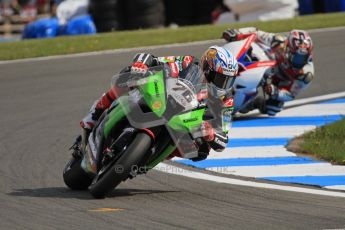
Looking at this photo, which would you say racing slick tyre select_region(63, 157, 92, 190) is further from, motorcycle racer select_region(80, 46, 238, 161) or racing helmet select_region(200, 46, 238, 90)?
racing helmet select_region(200, 46, 238, 90)

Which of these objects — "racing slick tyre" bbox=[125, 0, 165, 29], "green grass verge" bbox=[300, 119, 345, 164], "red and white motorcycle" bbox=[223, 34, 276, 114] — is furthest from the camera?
"racing slick tyre" bbox=[125, 0, 165, 29]

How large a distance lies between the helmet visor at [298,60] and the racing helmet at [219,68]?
4838 millimetres

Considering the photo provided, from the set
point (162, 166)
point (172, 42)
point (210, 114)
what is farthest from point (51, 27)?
point (210, 114)

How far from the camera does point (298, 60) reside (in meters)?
13.0

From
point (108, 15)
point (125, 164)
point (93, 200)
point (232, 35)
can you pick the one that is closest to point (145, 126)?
point (125, 164)

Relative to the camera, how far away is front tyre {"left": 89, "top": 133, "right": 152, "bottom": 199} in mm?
7535

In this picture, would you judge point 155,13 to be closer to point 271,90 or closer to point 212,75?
point 271,90

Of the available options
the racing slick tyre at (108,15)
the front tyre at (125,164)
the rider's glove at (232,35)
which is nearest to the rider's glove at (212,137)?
the front tyre at (125,164)

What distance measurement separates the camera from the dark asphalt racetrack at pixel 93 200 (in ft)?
22.7

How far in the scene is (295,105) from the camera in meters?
14.1

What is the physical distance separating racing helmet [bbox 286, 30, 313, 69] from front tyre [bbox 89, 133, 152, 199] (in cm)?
560

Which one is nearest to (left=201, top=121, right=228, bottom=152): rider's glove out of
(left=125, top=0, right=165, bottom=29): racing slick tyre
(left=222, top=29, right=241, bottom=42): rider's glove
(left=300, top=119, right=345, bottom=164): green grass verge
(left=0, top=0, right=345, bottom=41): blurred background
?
(left=300, top=119, right=345, bottom=164): green grass verge

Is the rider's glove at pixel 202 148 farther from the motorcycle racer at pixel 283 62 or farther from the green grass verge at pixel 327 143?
the motorcycle racer at pixel 283 62

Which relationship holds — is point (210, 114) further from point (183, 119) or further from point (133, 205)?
point (133, 205)
